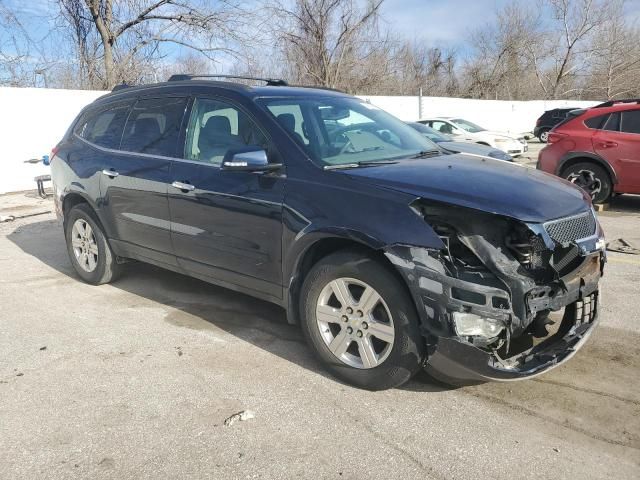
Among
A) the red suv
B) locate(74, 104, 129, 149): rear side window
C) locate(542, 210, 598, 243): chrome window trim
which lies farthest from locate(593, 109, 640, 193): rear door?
locate(74, 104, 129, 149): rear side window

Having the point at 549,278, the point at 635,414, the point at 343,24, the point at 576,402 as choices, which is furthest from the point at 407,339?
the point at 343,24

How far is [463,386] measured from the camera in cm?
330

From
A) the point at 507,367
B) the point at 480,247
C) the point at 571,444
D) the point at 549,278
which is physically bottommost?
the point at 571,444

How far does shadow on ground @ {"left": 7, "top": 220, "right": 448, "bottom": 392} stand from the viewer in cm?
382

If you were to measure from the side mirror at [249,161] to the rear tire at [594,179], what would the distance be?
Answer: 6404 millimetres

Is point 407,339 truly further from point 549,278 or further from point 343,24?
point 343,24

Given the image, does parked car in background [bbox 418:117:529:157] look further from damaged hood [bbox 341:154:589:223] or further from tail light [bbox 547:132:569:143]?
damaged hood [bbox 341:154:589:223]

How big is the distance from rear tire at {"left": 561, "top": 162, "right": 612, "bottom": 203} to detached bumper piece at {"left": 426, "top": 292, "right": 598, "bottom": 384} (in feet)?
19.1

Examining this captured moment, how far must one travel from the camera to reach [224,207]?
3850 millimetres

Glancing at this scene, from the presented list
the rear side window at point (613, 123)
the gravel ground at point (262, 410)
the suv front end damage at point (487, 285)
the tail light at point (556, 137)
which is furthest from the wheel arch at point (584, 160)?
the suv front end damage at point (487, 285)

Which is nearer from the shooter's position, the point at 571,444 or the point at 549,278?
the point at 571,444

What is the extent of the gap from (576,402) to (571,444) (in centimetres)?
43

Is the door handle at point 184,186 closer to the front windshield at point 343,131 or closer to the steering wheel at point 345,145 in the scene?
the front windshield at point 343,131

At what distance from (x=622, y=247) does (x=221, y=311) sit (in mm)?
4684
